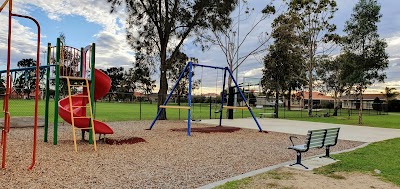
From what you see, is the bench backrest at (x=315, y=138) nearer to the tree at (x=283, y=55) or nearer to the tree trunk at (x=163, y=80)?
the tree trunk at (x=163, y=80)

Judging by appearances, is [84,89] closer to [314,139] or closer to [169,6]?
A: [314,139]

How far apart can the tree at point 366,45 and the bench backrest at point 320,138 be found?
1544 centimetres

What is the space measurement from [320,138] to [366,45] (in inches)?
662

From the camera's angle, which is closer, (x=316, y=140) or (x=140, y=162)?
(x=140, y=162)

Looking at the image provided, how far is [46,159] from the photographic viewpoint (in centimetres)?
702

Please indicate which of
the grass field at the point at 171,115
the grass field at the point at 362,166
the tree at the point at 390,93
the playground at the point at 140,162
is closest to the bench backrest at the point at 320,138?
the grass field at the point at 362,166

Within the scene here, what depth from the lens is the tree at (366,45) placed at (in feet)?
71.3

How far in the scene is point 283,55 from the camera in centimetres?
3606

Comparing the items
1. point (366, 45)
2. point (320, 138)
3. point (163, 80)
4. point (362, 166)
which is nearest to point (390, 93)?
point (366, 45)

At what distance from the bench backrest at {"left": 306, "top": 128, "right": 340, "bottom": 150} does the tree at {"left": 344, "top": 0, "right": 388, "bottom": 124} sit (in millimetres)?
15437

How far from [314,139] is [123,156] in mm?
4168

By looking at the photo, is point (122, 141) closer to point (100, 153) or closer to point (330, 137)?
point (100, 153)

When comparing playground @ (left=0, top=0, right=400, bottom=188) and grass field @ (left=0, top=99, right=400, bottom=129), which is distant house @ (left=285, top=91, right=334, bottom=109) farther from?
playground @ (left=0, top=0, right=400, bottom=188)

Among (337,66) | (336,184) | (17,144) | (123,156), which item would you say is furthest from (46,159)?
(337,66)
